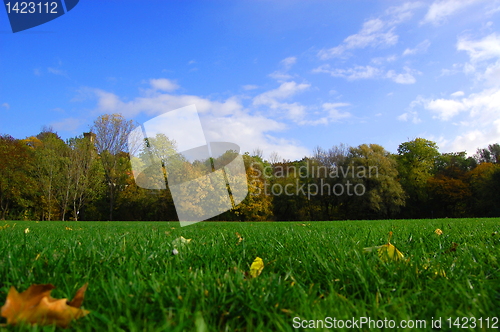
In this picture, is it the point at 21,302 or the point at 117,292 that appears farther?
the point at 117,292

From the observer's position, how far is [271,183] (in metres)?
34.7

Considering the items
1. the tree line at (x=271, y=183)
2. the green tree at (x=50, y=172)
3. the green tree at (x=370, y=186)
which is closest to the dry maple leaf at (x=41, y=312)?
the tree line at (x=271, y=183)

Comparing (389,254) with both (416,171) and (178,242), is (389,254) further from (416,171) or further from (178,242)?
(416,171)

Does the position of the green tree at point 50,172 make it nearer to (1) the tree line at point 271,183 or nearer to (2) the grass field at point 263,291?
(1) the tree line at point 271,183

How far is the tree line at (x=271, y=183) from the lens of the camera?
27.0m

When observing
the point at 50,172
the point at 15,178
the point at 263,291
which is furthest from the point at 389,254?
the point at 15,178

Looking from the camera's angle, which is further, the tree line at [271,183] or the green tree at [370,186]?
the green tree at [370,186]

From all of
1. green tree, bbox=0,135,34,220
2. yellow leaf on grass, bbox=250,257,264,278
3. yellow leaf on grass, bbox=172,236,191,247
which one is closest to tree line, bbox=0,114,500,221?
green tree, bbox=0,135,34,220

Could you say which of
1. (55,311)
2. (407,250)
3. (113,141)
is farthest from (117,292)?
(113,141)

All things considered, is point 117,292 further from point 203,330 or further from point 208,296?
point 203,330

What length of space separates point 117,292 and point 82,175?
29.6 meters

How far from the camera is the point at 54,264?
142cm

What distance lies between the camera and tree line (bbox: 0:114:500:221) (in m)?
27.0

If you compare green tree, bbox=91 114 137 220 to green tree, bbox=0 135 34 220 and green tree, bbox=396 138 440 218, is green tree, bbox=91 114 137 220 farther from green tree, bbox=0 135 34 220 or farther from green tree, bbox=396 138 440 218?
green tree, bbox=396 138 440 218
